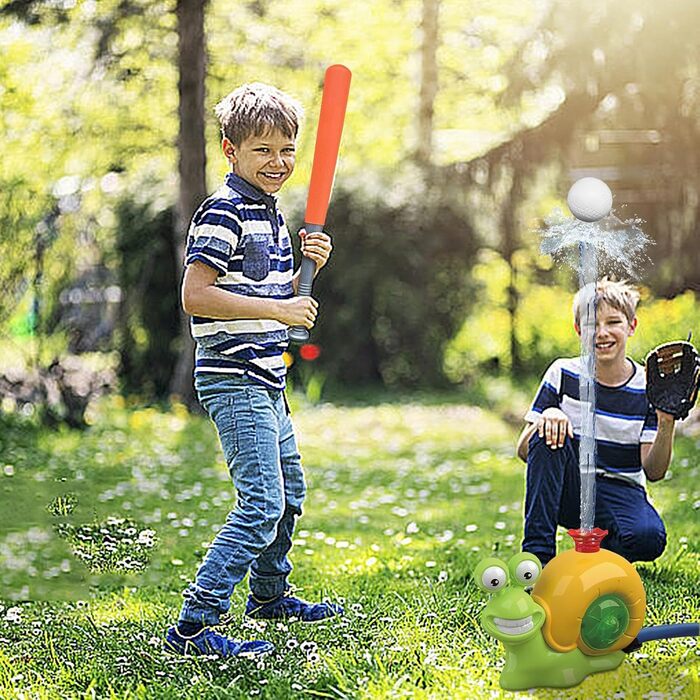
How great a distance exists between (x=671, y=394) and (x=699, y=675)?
0.60m

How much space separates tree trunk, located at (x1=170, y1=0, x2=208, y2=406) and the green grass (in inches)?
34.0

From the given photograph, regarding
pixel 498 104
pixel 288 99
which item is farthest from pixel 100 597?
pixel 498 104

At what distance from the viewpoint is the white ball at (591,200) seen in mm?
2514

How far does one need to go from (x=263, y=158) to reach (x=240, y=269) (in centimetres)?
24

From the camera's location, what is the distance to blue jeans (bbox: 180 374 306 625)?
2.57 metres

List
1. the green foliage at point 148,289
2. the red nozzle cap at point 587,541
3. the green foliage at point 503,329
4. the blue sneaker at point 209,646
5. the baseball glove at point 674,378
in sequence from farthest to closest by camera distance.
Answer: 1. the green foliage at point 503,329
2. the green foliage at point 148,289
3. the baseball glove at point 674,378
4. the blue sneaker at point 209,646
5. the red nozzle cap at point 587,541

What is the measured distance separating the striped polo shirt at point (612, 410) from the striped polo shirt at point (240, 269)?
682mm

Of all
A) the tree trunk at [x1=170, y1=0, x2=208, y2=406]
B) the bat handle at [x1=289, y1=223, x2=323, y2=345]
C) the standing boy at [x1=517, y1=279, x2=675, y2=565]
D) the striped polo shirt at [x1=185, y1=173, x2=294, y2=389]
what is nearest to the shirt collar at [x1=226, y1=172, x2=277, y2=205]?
the striped polo shirt at [x1=185, y1=173, x2=294, y2=389]

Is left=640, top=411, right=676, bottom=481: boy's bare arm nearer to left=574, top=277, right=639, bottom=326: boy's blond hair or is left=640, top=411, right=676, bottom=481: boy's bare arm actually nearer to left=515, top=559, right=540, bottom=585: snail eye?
left=574, top=277, right=639, bottom=326: boy's blond hair

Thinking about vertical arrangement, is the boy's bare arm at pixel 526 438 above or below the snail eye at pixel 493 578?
above

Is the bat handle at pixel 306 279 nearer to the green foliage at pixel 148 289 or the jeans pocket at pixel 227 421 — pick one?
the jeans pocket at pixel 227 421

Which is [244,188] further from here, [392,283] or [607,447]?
[392,283]

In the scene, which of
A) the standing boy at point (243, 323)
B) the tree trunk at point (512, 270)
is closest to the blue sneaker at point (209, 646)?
the standing boy at point (243, 323)

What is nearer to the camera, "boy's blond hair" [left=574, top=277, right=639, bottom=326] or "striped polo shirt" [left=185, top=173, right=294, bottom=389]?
"striped polo shirt" [left=185, top=173, right=294, bottom=389]
